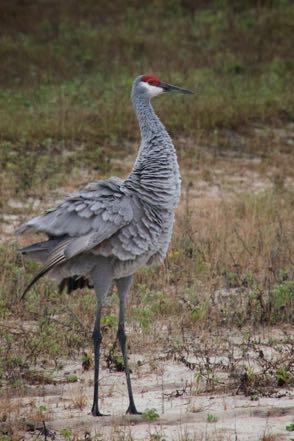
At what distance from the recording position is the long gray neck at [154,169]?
638cm

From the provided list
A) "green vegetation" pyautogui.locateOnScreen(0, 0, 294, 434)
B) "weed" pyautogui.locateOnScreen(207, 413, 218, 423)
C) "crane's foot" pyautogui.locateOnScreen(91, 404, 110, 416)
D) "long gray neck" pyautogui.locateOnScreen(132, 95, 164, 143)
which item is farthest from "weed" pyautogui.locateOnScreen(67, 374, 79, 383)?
"long gray neck" pyautogui.locateOnScreen(132, 95, 164, 143)

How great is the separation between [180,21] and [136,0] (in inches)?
74.9

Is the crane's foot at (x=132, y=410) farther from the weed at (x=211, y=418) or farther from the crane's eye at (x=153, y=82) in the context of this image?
the crane's eye at (x=153, y=82)

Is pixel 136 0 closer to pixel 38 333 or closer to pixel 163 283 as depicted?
pixel 163 283

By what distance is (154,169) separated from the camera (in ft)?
21.3

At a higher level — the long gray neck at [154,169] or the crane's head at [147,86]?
the crane's head at [147,86]

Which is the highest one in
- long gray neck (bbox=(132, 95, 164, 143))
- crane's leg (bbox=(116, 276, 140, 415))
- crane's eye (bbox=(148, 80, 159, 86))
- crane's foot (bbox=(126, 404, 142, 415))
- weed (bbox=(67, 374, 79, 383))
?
crane's eye (bbox=(148, 80, 159, 86))

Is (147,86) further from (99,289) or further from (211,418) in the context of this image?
(211,418)

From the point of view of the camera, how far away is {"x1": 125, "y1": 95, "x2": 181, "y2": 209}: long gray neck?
6379 millimetres

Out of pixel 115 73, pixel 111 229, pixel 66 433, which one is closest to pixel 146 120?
pixel 111 229

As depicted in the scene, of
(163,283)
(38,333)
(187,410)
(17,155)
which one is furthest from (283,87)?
(187,410)

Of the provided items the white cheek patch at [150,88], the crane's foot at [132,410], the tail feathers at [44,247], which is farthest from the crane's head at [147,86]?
the crane's foot at [132,410]

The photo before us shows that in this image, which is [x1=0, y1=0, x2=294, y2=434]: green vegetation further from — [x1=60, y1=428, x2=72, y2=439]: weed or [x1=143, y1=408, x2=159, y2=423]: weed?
[x1=60, y1=428, x2=72, y2=439]: weed

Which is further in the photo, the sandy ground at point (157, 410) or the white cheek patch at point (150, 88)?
the white cheek patch at point (150, 88)
